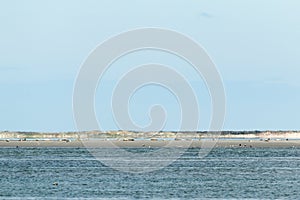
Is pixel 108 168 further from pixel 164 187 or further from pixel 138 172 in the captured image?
pixel 164 187

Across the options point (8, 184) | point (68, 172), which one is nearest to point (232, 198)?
point (8, 184)

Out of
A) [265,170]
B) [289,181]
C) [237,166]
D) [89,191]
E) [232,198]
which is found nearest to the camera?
[232,198]

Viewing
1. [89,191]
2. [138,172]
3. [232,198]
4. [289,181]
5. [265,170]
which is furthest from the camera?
→ [265,170]

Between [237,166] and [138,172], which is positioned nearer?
[138,172]

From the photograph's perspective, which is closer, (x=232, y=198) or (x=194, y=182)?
Answer: (x=232, y=198)

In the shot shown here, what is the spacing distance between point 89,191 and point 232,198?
14.2 metres

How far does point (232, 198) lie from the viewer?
272ft

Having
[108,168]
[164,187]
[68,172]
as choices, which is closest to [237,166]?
[108,168]

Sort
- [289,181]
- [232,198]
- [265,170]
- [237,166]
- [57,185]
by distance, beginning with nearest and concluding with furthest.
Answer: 1. [232,198]
2. [57,185]
3. [289,181]
4. [265,170]
5. [237,166]

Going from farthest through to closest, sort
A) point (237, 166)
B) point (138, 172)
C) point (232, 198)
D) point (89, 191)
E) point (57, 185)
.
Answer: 1. point (237, 166)
2. point (138, 172)
3. point (57, 185)
4. point (89, 191)
5. point (232, 198)

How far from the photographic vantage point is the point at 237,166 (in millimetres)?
134500

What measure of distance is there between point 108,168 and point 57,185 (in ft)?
103

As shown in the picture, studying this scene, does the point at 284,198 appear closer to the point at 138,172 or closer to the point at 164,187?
the point at 164,187

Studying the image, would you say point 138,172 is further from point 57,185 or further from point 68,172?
point 57,185
